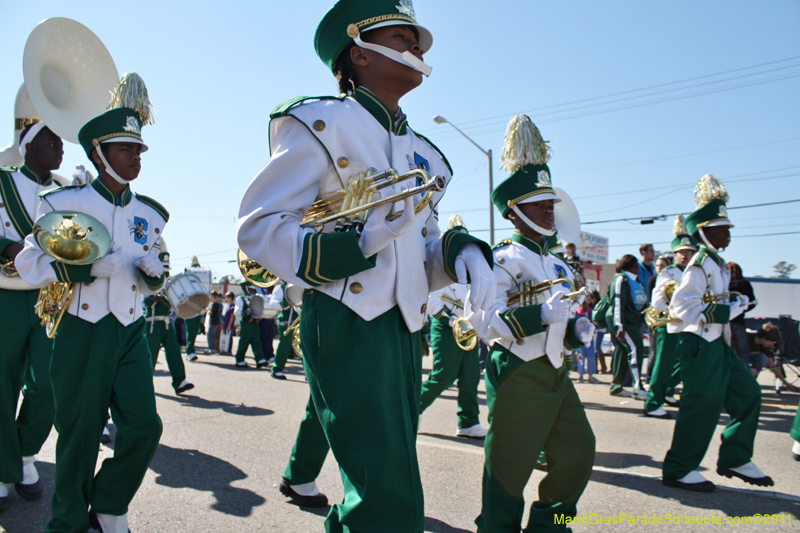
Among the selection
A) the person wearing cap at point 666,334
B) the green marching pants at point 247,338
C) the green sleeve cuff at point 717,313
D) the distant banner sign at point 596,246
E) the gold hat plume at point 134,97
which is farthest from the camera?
the distant banner sign at point 596,246

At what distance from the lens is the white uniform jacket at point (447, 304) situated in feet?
21.6

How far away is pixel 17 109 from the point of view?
4531 millimetres

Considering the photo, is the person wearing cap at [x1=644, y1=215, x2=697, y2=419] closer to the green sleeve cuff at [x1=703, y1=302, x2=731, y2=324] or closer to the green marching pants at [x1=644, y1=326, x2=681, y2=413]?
the green marching pants at [x1=644, y1=326, x2=681, y2=413]

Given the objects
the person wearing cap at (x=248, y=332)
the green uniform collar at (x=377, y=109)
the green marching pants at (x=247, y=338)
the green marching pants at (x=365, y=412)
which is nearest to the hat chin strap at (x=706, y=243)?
the green uniform collar at (x=377, y=109)

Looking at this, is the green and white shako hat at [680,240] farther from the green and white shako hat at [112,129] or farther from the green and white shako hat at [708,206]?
the green and white shako hat at [112,129]

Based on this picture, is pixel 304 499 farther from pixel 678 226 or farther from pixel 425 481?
pixel 678 226

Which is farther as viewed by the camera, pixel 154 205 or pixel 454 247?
pixel 154 205

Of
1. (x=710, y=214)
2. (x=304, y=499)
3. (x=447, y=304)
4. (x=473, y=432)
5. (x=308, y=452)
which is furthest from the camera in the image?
(x=447, y=304)

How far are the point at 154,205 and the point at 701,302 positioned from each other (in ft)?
13.8

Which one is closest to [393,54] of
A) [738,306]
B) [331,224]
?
[331,224]

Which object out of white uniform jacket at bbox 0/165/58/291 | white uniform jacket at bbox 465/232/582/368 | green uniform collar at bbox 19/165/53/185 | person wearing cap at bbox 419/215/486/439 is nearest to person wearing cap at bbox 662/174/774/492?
white uniform jacket at bbox 465/232/582/368

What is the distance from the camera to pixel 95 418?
3.09m

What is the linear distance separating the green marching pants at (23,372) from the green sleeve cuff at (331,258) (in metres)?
3.03

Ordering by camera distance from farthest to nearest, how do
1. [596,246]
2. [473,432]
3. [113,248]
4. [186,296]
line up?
1. [596,246]
2. [473,432]
3. [186,296]
4. [113,248]
